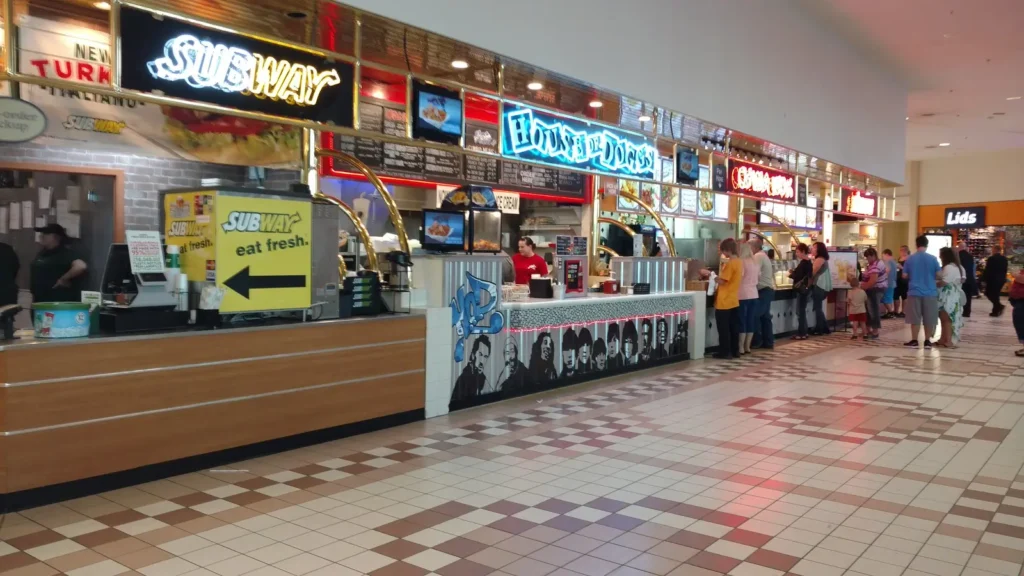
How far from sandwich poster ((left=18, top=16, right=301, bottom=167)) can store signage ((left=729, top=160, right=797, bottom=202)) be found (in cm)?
687

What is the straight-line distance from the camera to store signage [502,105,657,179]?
741 centimetres

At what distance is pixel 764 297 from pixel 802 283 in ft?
5.62

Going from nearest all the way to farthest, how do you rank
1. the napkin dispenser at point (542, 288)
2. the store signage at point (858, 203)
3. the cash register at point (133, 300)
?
the cash register at point (133, 300) < the napkin dispenser at point (542, 288) < the store signage at point (858, 203)

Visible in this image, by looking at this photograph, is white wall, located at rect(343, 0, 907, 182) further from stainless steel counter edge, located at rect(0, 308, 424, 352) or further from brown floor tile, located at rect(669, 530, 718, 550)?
brown floor tile, located at rect(669, 530, 718, 550)

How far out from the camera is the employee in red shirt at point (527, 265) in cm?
951

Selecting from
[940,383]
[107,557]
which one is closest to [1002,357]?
[940,383]

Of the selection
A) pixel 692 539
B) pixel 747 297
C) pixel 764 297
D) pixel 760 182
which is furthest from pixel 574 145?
pixel 760 182

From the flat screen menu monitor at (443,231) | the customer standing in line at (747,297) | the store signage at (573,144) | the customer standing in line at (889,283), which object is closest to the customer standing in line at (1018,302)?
the customer standing in line at (747,297)

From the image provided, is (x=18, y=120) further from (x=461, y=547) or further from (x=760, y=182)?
(x=760, y=182)

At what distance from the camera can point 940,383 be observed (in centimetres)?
826

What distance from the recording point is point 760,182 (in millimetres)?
12289

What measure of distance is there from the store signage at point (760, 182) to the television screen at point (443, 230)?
20.1 feet

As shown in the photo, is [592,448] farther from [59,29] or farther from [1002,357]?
[1002,357]

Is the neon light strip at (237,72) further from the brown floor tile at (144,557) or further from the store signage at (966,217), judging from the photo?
the store signage at (966,217)
